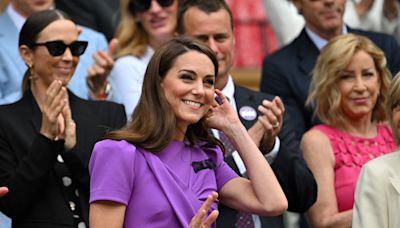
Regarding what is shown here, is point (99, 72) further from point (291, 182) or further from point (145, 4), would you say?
point (291, 182)

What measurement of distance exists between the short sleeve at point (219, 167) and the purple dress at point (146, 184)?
182 millimetres

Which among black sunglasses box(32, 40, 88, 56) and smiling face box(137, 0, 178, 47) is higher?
black sunglasses box(32, 40, 88, 56)

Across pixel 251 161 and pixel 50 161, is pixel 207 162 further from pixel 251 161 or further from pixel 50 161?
pixel 50 161

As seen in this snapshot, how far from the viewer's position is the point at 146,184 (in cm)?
550

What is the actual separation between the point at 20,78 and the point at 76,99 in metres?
0.95

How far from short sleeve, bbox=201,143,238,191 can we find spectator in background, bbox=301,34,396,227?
1281 millimetres

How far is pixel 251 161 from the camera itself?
18.8 feet

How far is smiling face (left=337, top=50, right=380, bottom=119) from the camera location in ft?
23.8

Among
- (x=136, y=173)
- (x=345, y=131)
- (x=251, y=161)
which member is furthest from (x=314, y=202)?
(x=136, y=173)

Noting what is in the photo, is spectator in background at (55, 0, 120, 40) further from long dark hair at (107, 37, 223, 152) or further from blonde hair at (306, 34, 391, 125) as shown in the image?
long dark hair at (107, 37, 223, 152)

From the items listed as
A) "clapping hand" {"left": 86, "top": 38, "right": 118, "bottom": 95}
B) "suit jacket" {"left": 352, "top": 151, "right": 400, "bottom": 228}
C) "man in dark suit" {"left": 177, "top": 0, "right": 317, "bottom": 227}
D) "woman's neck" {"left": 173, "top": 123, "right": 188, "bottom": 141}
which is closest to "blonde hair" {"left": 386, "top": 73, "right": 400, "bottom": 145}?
"suit jacket" {"left": 352, "top": 151, "right": 400, "bottom": 228}

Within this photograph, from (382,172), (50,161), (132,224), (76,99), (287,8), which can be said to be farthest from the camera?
(287,8)

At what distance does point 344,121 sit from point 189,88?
72.4 inches

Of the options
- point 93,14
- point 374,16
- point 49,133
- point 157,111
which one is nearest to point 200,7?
point 49,133
